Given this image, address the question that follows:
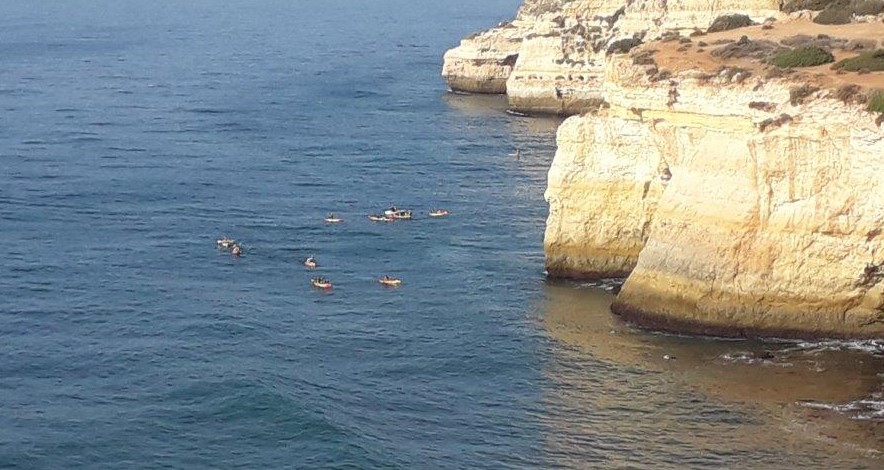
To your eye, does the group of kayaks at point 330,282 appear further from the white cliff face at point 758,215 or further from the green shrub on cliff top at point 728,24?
the green shrub on cliff top at point 728,24

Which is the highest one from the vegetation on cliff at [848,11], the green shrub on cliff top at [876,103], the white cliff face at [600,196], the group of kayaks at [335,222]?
the vegetation on cliff at [848,11]

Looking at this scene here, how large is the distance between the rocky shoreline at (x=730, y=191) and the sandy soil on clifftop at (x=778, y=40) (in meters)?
0.13

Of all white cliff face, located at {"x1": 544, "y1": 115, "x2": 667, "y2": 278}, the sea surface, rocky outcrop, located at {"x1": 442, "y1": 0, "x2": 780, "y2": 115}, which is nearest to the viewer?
the sea surface


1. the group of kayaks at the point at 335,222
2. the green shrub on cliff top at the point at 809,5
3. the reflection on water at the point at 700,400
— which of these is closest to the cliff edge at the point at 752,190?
the reflection on water at the point at 700,400

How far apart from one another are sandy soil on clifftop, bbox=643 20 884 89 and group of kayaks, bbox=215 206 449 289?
14.4 metres

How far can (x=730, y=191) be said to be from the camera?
156 ft

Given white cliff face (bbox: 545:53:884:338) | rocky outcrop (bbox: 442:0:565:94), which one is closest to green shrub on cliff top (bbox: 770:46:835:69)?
white cliff face (bbox: 545:53:884:338)

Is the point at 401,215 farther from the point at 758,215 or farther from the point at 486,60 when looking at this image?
the point at 486,60

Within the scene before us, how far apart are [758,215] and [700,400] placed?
8103mm

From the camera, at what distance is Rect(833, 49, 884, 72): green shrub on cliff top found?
48688 millimetres

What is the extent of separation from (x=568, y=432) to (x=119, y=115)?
6953cm

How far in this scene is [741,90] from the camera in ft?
158

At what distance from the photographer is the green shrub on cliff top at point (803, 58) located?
50.2m

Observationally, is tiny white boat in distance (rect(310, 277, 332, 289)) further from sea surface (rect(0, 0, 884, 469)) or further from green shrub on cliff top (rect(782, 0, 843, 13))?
green shrub on cliff top (rect(782, 0, 843, 13))
